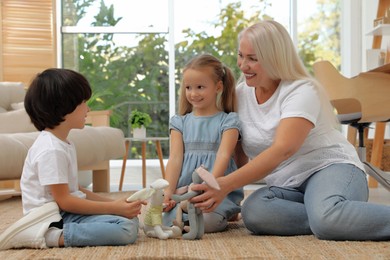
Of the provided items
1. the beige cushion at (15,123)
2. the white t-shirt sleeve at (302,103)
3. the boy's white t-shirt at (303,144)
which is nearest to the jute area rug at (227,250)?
the boy's white t-shirt at (303,144)

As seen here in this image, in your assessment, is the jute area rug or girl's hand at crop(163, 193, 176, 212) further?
girl's hand at crop(163, 193, 176, 212)

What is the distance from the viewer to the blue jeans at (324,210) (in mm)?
1945

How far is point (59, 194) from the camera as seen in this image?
6.19 feet

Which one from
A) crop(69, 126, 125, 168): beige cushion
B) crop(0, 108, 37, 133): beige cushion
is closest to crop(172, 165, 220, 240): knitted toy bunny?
crop(69, 126, 125, 168): beige cushion

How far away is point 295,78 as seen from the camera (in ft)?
7.09

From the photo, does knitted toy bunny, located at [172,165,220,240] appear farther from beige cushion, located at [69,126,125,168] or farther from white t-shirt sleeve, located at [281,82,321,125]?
beige cushion, located at [69,126,125,168]

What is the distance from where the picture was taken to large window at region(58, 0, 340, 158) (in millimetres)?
6973

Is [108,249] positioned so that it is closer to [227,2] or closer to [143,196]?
[143,196]

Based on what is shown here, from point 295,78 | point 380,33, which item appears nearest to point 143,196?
point 295,78

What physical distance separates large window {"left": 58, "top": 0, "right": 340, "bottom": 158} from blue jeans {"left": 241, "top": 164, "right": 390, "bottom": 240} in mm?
4835

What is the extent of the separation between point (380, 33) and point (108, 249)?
11.0 ft

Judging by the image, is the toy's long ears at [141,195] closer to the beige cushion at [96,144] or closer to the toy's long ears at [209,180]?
the toy's long ears at [209,180]

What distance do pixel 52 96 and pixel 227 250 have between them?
2.13 ft

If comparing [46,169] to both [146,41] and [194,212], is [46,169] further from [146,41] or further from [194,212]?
[146,41]
